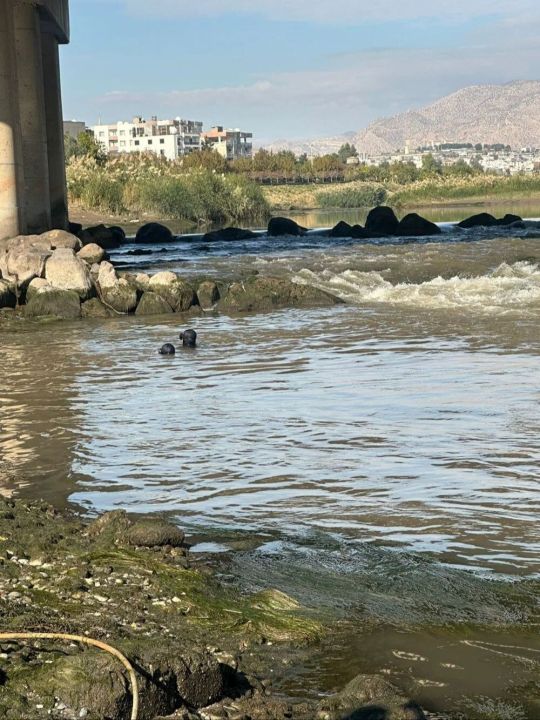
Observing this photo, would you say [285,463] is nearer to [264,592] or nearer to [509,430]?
[509,430]

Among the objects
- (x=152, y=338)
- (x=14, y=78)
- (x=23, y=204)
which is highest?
(x=14, y=78)

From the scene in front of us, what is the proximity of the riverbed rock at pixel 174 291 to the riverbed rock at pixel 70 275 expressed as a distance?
1200mm

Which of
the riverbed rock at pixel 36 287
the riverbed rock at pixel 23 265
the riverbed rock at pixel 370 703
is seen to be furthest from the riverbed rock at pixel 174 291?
the riverbed rock at pixel 370 703

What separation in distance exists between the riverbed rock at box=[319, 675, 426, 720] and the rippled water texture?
1.99 meters

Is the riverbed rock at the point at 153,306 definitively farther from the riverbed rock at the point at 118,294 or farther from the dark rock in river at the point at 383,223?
the dark rock in river at the point at 383,223

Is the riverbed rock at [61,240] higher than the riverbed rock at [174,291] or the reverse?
higher

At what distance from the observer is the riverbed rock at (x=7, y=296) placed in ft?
71.7

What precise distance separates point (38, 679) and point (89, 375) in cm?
1036

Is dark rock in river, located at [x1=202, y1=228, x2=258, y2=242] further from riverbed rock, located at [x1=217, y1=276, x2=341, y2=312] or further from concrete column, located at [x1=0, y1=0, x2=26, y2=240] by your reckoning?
riverbed rock, located at [x1=217, y1=276, x2=341, y2=312]

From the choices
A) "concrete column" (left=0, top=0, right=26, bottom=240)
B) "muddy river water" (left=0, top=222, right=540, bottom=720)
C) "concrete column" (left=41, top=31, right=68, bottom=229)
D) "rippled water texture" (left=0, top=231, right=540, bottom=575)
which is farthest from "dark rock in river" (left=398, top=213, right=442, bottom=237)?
"muddy river water" (left=0, top=222, right=540, bottom=720)

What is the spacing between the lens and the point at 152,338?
18297mm

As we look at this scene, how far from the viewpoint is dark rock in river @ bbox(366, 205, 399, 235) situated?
1660 inches

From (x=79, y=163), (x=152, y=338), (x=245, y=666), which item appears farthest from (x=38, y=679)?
(x=79, y=163)

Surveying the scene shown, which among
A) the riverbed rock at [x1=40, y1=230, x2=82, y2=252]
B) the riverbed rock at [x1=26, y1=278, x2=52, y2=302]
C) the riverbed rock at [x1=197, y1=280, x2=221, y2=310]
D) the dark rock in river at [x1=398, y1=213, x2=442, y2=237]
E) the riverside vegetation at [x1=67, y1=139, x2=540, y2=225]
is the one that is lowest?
the riverbed rock at [x1=197, y1=280, x2=221, y2=310]
